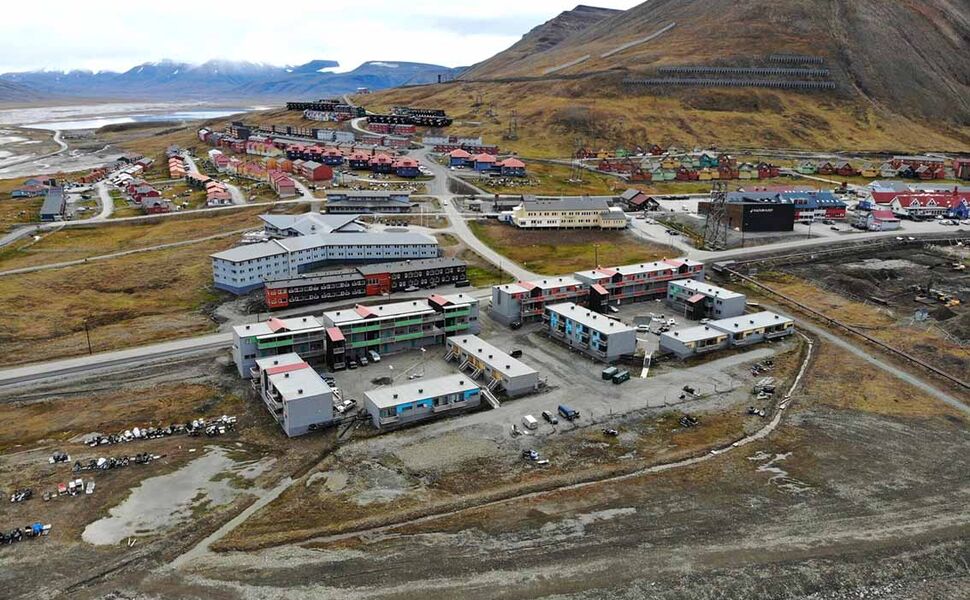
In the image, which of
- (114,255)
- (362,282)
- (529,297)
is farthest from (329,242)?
(114,255)

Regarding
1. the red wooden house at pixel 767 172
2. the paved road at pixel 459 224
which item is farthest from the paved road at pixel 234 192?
the red wooden house at pixel 767 172

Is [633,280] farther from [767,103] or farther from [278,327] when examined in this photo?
[767,103]

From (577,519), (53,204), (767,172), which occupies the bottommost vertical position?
(577,519)

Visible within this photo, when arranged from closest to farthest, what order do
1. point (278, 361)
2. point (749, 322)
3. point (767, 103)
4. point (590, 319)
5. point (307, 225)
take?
point (278, 361) < point (590, 319) < point (749, 322) < point (307, 225) < point (767, 103)

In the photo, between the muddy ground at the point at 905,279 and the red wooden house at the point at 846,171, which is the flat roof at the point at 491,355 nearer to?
the muddy ground at the point at 905,279

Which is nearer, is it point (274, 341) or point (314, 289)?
point (274, 341)

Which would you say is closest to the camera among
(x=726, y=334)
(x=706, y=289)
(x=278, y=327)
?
(x=278, y=327)

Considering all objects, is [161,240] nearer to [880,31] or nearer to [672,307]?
[672,307]
